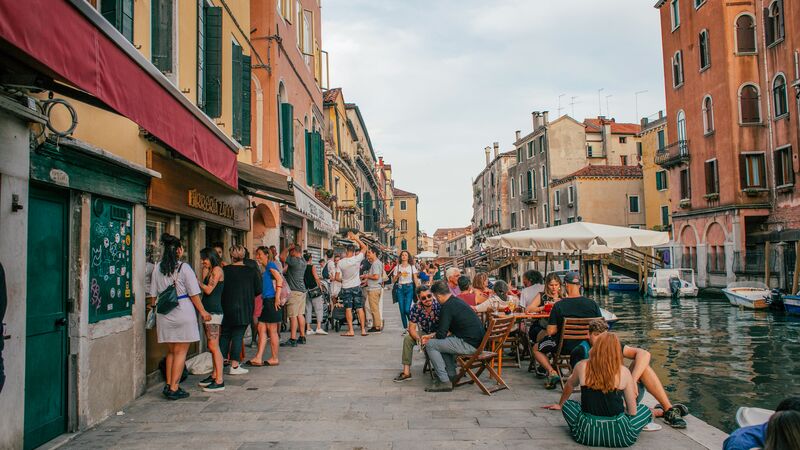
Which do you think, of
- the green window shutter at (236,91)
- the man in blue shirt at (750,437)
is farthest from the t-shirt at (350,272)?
the man in blue shirt at (750,437)

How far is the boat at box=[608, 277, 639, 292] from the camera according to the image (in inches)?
1373

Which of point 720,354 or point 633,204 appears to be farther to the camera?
point 633,204

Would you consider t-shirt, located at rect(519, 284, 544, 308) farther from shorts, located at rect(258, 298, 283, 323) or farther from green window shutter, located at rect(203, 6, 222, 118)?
green window shutter, located at rect(203, 6, 222, 118)

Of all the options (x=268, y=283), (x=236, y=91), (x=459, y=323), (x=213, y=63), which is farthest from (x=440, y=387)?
(x=236, y=91)

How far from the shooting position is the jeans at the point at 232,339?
7191mm

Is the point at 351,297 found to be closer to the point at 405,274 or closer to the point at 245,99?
the point at 405,274

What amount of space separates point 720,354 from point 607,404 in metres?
8.77

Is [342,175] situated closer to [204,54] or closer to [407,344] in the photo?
[204,54]

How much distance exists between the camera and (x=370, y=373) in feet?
25.1

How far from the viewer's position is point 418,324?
24.3 ft

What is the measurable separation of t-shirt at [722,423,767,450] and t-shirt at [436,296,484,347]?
3.67 metres

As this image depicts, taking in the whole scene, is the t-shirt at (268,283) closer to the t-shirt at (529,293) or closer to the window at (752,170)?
the t-shirt at (529,293)

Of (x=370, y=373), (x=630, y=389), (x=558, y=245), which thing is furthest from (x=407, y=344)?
(x=558, y=245)

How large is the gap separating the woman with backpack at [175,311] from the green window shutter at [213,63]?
3.43 m
